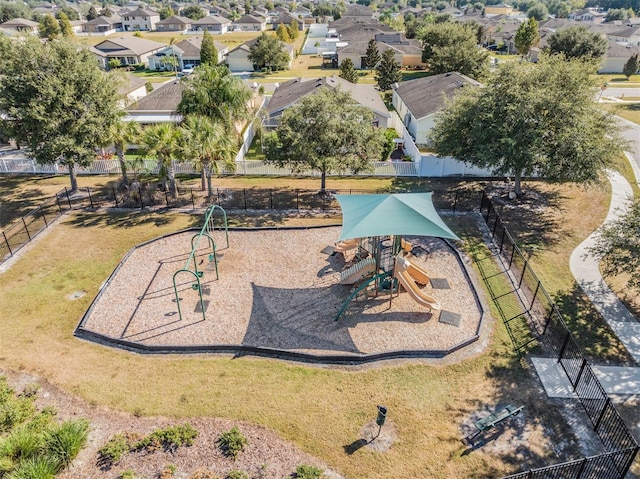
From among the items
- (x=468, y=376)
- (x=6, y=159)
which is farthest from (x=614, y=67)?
(x=6, y=159)

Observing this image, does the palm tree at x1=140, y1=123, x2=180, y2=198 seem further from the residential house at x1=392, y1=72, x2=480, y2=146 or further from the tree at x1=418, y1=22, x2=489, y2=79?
the tree at x1=418, y1=22, x2=489, y2=79

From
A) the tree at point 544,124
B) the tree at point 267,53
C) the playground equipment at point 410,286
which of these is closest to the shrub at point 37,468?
the playground equipment at point 410,286

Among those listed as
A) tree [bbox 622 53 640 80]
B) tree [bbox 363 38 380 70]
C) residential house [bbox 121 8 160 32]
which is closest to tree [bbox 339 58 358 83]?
tree [bbox 363 38 380 70]

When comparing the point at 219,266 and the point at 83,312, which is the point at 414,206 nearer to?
the point at 219,266

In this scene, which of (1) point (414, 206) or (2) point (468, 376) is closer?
(2) point (468, 376)

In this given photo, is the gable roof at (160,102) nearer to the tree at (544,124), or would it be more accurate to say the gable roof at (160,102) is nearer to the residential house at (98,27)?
the tree at (544,124)
